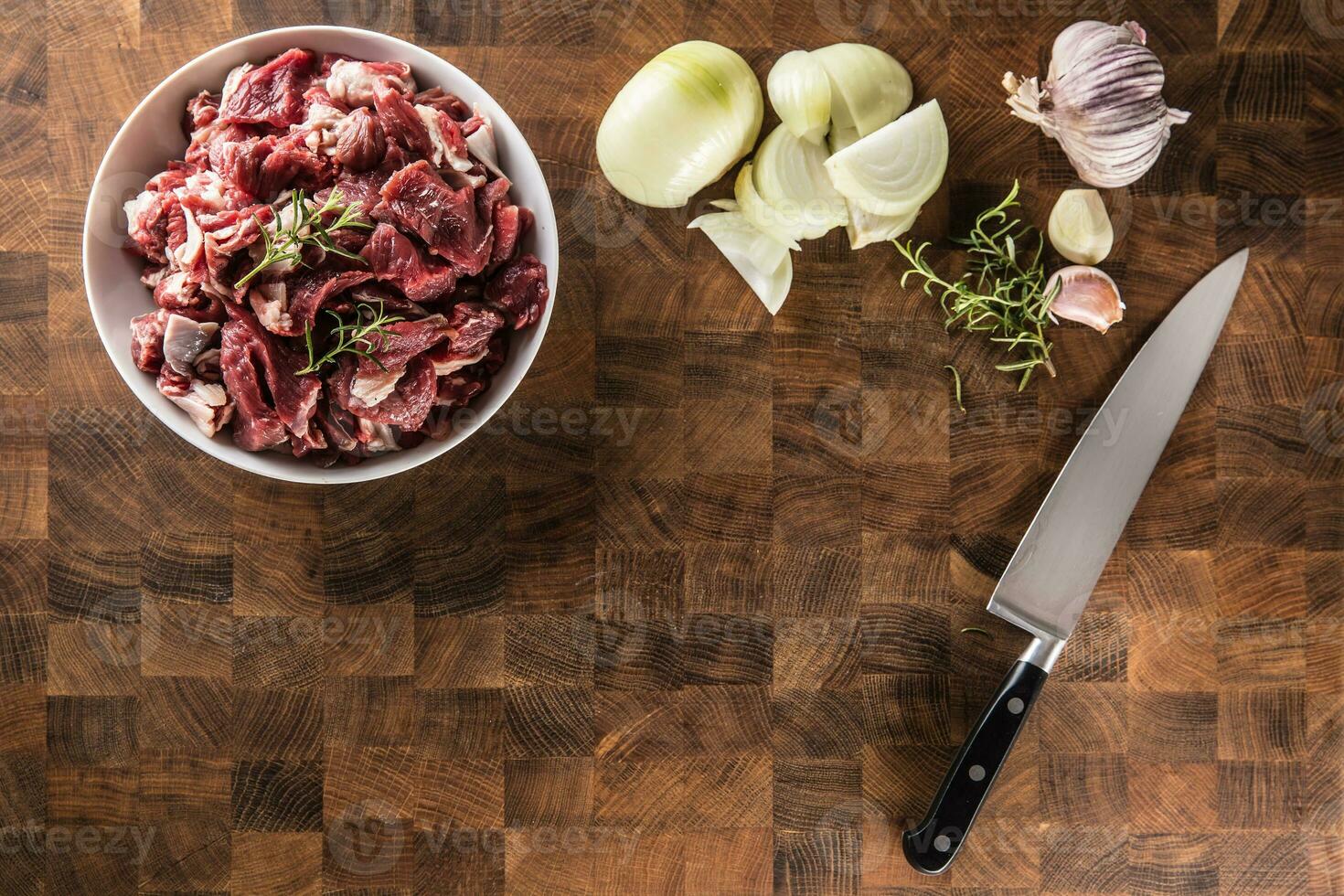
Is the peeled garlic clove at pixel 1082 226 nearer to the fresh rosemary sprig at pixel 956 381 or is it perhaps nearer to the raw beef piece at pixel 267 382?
the fresh rosemary sprig at pixel 956 381

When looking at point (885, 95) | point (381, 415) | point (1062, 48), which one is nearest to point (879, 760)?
point (381, 415)

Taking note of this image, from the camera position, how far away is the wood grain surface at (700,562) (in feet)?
6.79

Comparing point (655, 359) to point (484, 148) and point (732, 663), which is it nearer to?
point (484, 148)

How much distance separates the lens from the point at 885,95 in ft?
6.63

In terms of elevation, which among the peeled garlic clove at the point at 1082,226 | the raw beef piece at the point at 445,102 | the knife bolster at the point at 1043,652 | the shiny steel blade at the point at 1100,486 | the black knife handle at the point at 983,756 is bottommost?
the black knife handle at the point at 983,756

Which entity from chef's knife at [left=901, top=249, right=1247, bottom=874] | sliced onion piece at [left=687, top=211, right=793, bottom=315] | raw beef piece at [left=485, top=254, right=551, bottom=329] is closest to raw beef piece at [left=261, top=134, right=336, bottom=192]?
raw beef piece at [left=485, top=254, right=551, bottom=329]

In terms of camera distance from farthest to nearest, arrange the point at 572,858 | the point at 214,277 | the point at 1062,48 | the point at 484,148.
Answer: the point at 572,858 → the point at 1062,48 → the point at 484,148 → the point at 214,277

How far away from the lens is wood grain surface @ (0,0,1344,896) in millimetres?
2070

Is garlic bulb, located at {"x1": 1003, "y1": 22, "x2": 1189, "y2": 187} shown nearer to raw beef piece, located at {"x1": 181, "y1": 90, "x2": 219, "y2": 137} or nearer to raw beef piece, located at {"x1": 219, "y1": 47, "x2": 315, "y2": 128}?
raw beef piece, located at {"x1": 219, "y1": 47, "x2": 315, "y2": 128}

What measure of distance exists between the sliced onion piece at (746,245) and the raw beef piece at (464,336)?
551mm

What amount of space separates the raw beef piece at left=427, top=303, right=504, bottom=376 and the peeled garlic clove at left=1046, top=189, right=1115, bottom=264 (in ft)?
4.04

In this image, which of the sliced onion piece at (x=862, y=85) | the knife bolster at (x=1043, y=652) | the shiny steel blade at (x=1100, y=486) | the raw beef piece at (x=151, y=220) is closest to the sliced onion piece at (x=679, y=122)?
the sliced onion piece at (x=862, y=85)

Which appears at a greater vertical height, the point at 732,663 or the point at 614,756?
the point at 732,663

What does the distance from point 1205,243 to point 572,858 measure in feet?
6.51
